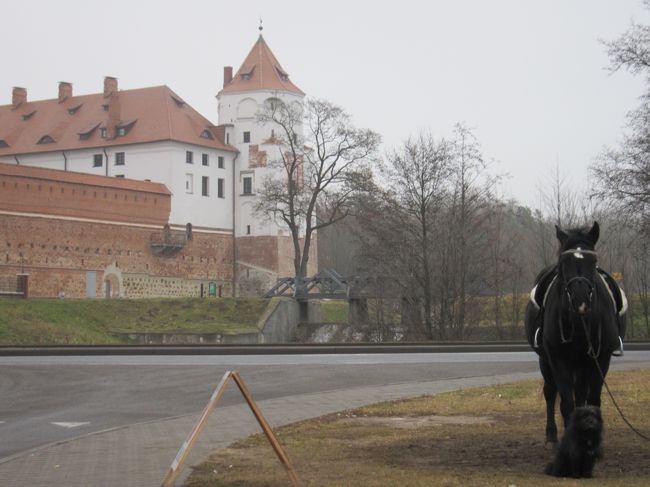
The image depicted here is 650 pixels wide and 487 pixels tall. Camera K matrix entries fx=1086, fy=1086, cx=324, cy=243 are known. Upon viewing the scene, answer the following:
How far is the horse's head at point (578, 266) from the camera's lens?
8312 mm

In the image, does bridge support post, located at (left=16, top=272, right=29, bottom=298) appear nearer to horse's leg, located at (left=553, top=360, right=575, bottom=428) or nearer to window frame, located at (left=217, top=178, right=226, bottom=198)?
window frame, located at (left=217, top=178, right=226, bottom=198)

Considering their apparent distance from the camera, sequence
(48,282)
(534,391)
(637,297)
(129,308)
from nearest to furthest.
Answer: (534,391) < (637,297) < (129,308) < (48,282)

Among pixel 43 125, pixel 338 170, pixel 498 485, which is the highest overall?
pixel 43 125

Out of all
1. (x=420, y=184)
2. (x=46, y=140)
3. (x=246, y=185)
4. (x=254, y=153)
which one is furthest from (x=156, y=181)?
(x=420, y=184)

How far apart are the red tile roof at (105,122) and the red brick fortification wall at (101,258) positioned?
31.3 ft

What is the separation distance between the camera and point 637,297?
A: 45031 millimetres

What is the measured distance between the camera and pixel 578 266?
8.52m

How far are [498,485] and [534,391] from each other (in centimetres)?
828

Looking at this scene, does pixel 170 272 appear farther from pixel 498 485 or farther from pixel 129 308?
pixel 498 485

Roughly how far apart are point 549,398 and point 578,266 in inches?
83.4

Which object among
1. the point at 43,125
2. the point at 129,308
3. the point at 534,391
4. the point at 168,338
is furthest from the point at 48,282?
the point at 534,391

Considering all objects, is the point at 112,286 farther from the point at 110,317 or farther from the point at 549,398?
the point at 549,398

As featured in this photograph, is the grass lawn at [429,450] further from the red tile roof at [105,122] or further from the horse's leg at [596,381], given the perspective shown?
the red tile roof at [105,122]

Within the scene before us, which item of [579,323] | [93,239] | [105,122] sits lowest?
[579,323]
